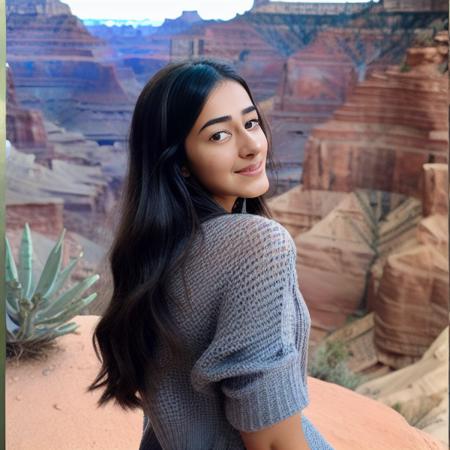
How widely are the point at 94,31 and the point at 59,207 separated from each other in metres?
1.30

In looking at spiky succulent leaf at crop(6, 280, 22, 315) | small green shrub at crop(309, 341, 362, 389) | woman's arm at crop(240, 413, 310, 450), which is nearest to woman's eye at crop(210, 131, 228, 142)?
woman's arm at crop(240, 413, 310, 450)

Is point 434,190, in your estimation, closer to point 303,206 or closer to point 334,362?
point 303,206

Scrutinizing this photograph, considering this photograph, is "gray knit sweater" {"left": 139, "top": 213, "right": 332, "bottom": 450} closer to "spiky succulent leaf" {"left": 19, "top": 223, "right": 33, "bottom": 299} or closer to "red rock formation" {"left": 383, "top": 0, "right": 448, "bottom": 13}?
"spiky succulent leaf" {"left": 19, "top": 223, "right": 33, "bottom": 299}

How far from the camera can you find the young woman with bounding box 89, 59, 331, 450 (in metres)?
0.77

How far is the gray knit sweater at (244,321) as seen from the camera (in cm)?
77

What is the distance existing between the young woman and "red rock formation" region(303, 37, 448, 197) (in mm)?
5172

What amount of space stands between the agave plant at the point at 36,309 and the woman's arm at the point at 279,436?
175 centimetres

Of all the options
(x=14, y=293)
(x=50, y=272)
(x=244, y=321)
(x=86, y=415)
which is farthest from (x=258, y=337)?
(x=50, y=272)

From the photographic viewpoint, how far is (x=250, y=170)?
92 centimetres

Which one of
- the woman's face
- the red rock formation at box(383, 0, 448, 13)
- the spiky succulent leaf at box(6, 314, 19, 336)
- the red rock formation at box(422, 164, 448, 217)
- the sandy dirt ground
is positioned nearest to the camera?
the woman's face

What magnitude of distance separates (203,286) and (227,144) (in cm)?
19

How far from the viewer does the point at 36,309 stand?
8.13 ft

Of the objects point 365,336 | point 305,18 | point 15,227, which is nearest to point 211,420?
point 15,227

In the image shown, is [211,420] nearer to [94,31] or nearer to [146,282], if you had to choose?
[146,282]
